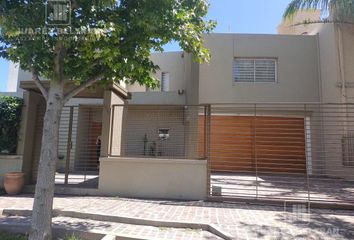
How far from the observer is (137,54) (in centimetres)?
558

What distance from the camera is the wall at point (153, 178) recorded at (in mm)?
8461

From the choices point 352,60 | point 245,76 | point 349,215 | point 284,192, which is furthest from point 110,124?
point 352,60

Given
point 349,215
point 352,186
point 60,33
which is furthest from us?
point 352,186

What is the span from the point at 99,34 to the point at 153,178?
5.16 m

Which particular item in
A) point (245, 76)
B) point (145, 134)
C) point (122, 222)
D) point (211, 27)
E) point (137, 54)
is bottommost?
point (122, 222)

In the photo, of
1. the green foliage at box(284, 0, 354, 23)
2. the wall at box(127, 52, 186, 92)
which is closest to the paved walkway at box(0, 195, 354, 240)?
the green foliage at box(284, 0, 354, 23)

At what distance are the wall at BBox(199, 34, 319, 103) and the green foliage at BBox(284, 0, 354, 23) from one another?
1.85 meters

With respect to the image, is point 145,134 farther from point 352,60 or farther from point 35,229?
point 352,60

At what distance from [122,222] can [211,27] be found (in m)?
4.50

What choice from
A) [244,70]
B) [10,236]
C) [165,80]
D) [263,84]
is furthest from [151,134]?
[10,236]

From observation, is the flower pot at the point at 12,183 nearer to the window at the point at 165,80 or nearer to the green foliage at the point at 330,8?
the window at the point at 165,80

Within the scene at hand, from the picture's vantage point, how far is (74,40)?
4871 mm

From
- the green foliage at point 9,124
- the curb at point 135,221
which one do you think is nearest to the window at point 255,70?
the green foliage at point 9,124

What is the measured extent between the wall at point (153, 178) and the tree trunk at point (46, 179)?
376 cm
